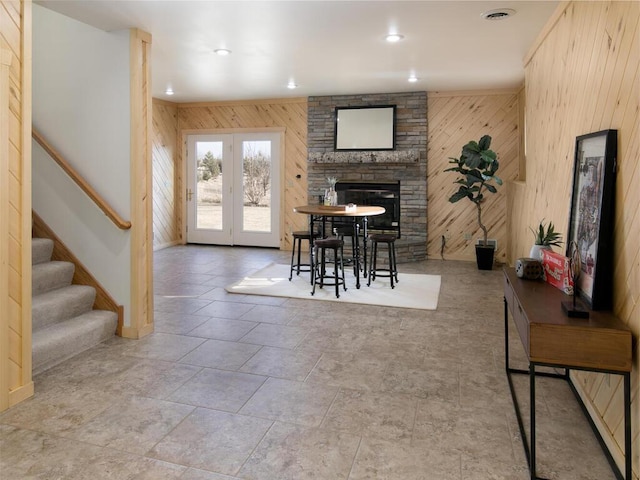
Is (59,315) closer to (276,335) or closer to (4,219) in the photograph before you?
(4,219)

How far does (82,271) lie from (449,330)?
3.14m

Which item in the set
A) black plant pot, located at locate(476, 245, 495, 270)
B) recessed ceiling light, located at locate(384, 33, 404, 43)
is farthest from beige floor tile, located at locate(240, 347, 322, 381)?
black plant pot, located at locate(476, 245, 495, 270)

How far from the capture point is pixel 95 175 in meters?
3.88

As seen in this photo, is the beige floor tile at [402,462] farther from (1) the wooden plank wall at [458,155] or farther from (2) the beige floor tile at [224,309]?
(1) the wooden plank wall at [458,155]

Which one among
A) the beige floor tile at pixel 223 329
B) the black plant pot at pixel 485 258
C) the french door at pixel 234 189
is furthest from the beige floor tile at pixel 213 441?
the french door at pixel 234 189

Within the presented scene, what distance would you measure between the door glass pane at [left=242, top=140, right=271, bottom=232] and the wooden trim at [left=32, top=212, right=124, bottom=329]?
186 inches

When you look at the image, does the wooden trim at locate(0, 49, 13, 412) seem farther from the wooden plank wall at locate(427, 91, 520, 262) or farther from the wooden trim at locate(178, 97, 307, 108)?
the wooden plank wall at locate(427, 91, 520, 262)

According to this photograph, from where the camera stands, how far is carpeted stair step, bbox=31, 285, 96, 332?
3.43 metres

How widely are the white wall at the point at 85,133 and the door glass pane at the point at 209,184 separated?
472cm

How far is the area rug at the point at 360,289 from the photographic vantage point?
499cm

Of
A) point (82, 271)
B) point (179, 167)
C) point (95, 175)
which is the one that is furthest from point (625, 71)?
point (179, 167)

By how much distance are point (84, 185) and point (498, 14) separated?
11.7 feet

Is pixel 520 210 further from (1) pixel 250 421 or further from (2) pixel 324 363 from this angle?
(1) pixel 250 421

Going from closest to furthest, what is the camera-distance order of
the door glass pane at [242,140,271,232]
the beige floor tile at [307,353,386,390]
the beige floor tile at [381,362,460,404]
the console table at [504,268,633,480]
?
the console table at [504,268,633,480] → the beige floor tile at [381,362,460,404] → the beige floor tile at [307,353,386,390] → the door glass pane at [242,140,271,232]
